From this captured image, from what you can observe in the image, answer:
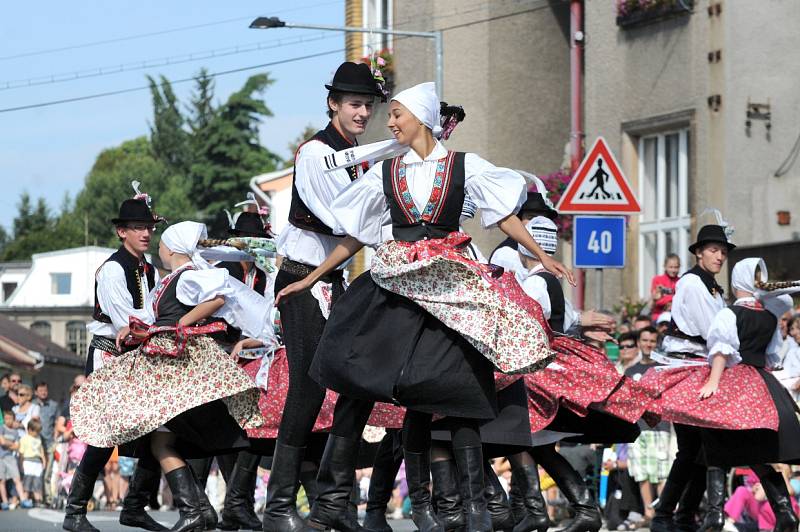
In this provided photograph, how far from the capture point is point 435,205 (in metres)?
7.55

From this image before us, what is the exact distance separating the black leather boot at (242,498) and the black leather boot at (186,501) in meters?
0.75

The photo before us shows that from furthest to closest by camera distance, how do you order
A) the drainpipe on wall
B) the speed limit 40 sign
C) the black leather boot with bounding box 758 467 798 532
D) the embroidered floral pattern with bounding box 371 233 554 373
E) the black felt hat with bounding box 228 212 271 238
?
the drainpipe on wall
the speed limit 40 sign
the black felt hat with bounding box 228 212 271 238
the black leather boot with bounding box 758 467 798 532
the embroidered floral pattern with bounding box 371 233 554 373

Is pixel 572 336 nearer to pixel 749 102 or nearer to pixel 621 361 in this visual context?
pixel 621 361

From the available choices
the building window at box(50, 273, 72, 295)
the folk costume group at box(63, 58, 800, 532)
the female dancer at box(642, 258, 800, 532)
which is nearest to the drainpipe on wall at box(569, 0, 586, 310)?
the folk costume group at box(63, 58, 800, 532)

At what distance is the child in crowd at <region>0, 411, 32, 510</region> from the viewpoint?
2024 centimetres

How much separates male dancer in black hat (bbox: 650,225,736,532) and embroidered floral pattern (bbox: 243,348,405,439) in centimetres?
230

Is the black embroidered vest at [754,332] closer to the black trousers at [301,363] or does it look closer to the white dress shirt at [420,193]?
the black trousers at [301,363]

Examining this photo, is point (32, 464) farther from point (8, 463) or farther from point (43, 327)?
point (43, 327)

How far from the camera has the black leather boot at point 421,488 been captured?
7797 mm

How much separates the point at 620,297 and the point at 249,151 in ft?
188

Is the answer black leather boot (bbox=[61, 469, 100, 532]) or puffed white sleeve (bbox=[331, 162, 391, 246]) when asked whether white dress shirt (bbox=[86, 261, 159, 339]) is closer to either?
black leather boot (bbox=[61, 469, 100, 532])

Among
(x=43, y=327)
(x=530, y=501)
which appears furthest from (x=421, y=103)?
(x=43, y=327)

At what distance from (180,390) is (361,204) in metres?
2.35

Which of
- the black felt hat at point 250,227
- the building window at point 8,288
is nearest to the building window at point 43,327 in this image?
the building window at point 8,288
